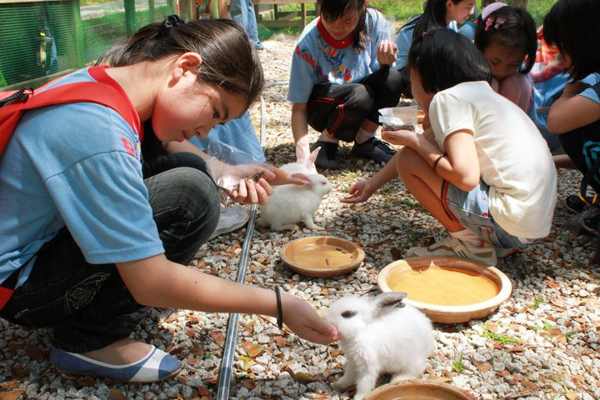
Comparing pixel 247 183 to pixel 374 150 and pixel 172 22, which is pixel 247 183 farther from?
pixel 374 150

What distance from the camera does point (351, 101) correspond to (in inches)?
169

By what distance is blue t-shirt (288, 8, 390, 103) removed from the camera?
428 centimetres

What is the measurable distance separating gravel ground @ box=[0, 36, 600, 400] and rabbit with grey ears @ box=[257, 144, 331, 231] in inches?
5.8

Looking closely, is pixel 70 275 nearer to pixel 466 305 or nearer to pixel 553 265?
pixel 466 305

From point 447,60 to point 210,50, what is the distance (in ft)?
4.70

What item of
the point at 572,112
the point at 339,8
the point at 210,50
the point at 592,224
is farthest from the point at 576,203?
the point at 210,50

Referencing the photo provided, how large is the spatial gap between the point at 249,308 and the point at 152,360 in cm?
63

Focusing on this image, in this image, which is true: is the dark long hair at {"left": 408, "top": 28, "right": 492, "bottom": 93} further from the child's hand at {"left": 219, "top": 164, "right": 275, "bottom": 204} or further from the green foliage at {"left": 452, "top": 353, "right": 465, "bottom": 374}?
the green foliage at {"left": 452, "top": 353, "right": 465, "bottom": 374}

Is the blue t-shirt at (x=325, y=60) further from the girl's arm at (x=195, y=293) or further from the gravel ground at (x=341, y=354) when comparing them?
the girl's arm at (x=195, y=293)

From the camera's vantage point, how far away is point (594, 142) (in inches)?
118

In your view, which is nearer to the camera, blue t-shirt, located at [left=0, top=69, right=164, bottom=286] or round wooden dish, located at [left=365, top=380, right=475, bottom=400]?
blue t-shirt, located at [left=0, top=69, right=164, bottom=286]

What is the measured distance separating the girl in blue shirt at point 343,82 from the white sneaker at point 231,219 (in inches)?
38.3

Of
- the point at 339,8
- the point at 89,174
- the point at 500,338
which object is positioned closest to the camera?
the point at 89,174

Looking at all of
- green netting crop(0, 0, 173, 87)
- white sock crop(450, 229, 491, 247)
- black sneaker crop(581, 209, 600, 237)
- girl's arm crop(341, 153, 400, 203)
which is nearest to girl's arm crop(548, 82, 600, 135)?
black sneaker crop(581, 209, 600, 237)
